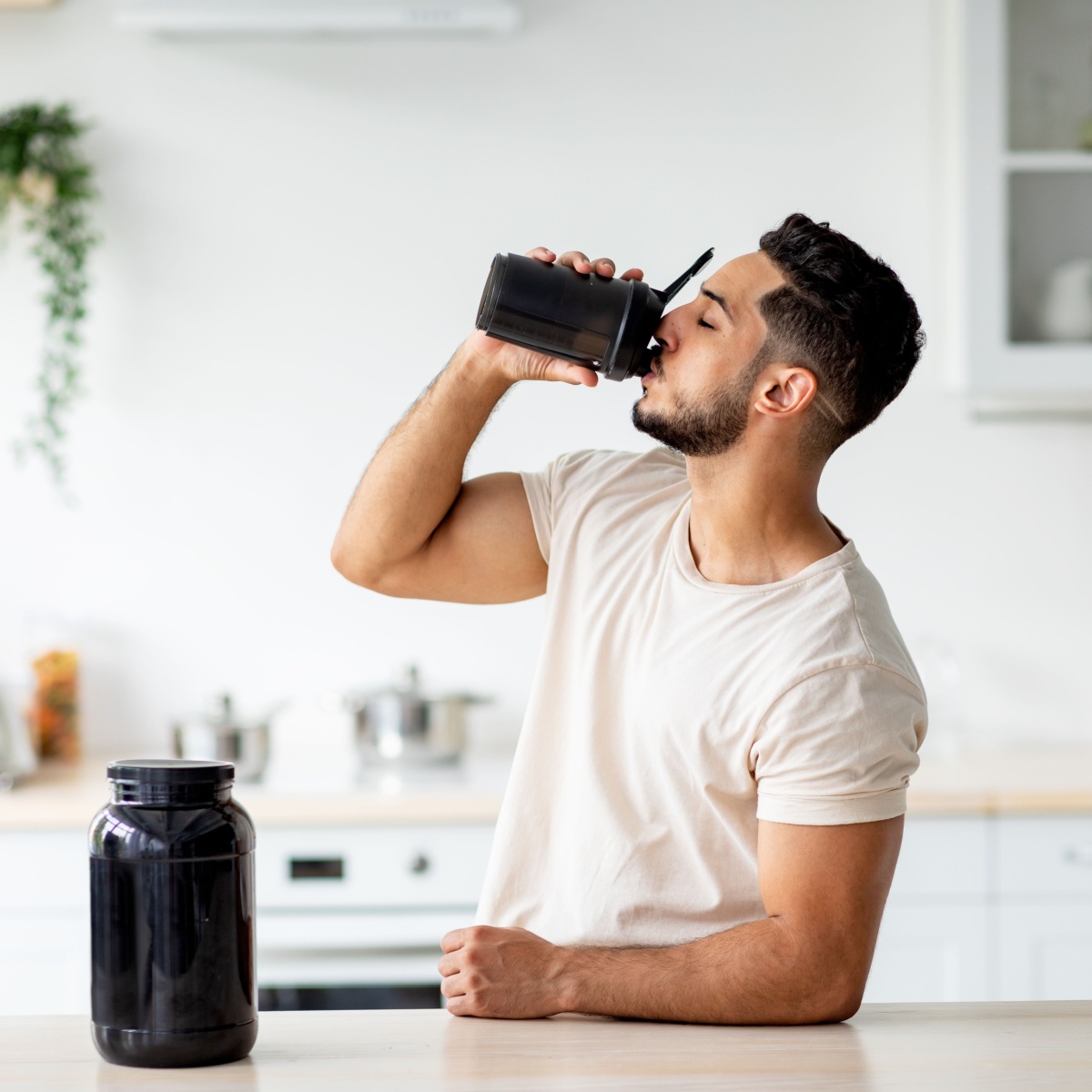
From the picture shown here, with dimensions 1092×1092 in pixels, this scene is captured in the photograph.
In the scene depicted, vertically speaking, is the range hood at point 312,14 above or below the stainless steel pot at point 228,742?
above

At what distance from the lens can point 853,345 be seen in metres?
1.35

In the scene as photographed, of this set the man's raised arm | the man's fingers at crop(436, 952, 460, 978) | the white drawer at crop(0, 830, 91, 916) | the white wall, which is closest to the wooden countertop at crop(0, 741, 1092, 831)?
the white drawer at crop(0, 830, 91, 916)

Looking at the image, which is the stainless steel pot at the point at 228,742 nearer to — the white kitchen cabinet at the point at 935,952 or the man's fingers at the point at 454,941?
the white kitchen cabinet at the point at 935,952

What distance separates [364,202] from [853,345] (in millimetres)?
1662

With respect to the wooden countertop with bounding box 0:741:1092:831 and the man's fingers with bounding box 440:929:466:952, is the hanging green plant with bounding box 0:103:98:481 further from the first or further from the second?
the man's fingers with bounding box 440:929:466:952

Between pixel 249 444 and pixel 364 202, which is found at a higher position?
pixel 364 202

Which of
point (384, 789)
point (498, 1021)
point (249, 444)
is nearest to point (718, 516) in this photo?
point (498, 1021)

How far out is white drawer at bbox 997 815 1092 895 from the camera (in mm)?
2232

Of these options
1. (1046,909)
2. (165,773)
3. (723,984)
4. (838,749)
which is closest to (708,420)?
(838,749)

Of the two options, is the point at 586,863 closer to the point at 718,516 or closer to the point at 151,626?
the point at 718,516

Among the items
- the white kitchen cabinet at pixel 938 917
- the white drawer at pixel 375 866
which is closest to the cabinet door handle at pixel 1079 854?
the white kitchen cabinet at pixel 938 917

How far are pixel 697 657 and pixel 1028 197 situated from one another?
1669 mm

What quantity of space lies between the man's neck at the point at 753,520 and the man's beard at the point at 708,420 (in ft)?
0.05

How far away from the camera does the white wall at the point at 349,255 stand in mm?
2762
